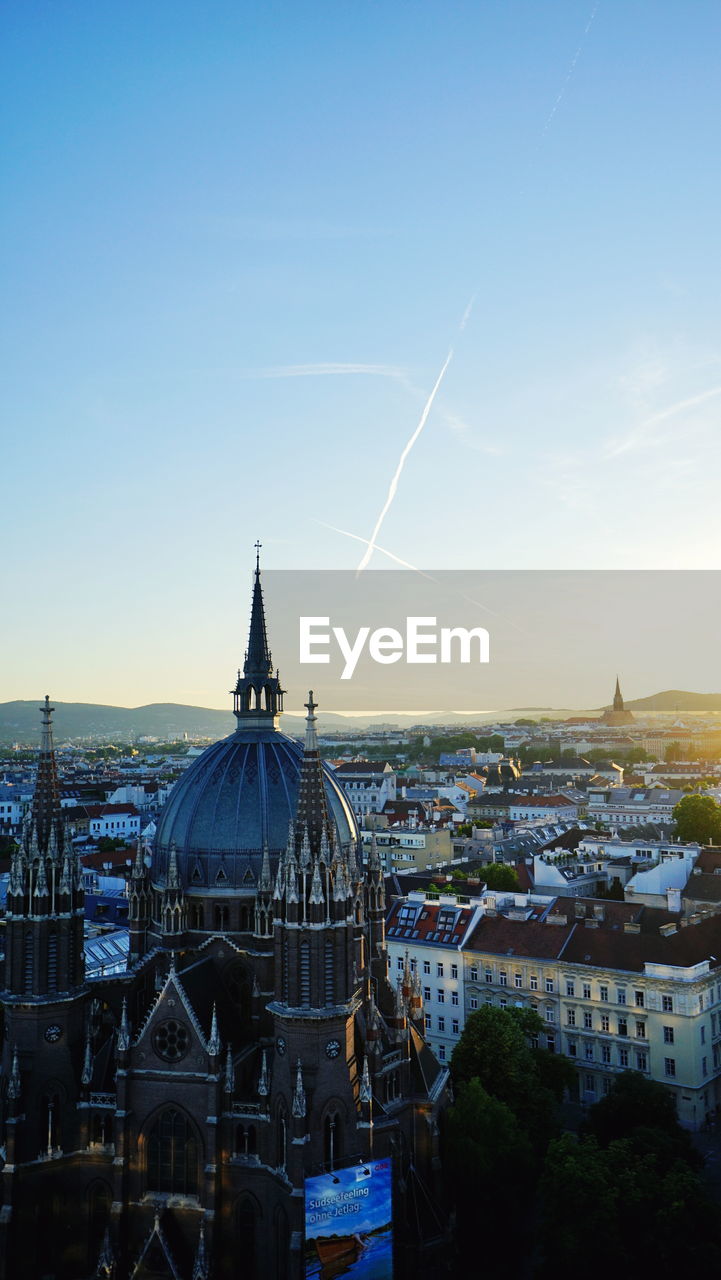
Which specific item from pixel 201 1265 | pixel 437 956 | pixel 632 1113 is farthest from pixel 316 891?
pixel 437 956

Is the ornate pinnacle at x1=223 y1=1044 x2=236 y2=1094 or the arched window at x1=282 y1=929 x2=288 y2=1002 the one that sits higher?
the arched window at x1=282 y1=929 x2=288 y2=1002

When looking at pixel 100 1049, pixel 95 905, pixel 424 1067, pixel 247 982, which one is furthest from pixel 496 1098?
pixel 95 905

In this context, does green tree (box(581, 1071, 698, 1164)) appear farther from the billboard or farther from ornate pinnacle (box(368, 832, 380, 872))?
ornate pinnacle (box(368, 832, 380, 872))

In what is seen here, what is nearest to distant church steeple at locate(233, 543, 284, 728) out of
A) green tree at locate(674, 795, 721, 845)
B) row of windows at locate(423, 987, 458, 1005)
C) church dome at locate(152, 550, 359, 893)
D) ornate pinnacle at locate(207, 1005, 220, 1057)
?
church dome at locate(152, 550, 359, 893)

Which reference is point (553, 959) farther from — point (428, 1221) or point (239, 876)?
point (239, 876)

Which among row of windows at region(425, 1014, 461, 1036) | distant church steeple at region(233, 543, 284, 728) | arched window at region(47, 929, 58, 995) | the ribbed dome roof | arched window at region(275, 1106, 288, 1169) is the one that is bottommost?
row of windows at region(425, 1014, 461, 1036)

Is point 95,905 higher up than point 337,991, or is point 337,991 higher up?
point 337,991
